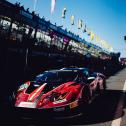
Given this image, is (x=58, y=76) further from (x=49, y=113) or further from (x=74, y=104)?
(x=49, y=113)

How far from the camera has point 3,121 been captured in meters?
6.43

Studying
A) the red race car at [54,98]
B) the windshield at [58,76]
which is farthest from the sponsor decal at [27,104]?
the windshield at [58,76]

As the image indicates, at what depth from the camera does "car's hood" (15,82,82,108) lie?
6145mm

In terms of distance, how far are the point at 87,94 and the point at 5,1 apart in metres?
8.18

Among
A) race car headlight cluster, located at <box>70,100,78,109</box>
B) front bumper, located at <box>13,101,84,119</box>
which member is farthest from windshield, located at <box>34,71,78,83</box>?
front bumper, located at <box>13,101,84,119</box>

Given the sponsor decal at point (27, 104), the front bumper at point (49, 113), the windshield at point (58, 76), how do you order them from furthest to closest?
1. the windshield at point (58, 76)
2. the sponsor decal at point (27, 104)
3. the front bumper at point (49, 113)

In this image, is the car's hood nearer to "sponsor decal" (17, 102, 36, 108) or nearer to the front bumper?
"sponsor decal" (17, 102, 36, 108)

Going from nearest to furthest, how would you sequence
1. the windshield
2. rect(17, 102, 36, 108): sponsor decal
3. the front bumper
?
the front bumper < rect(17, 102, 36, 108): sponsor decal < the windshield

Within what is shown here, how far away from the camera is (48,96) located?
639cm

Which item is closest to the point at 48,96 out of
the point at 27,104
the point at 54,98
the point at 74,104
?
the point at 54,98

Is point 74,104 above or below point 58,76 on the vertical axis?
below

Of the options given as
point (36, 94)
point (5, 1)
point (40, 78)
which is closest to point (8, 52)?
point (5, 1)

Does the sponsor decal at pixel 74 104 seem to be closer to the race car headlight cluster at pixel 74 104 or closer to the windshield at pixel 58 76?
the race car headlight cluster at pixel 74 104

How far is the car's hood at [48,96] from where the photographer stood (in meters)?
6.14
